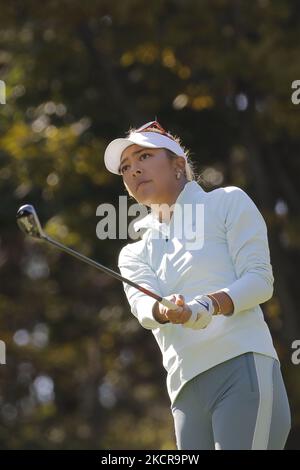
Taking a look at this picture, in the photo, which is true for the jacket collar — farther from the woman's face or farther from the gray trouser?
the gray trouser

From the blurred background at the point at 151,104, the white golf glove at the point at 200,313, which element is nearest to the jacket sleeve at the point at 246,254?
the white golf glove at the point at 200,313

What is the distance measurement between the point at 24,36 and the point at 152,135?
8752mm

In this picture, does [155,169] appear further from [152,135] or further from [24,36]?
[24,36]

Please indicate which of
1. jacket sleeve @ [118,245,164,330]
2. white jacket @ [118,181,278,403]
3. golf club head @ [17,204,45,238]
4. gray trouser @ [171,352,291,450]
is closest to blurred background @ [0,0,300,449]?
jacket sleeve @ [118,245,164,330]

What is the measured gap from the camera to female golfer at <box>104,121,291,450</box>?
4.12m

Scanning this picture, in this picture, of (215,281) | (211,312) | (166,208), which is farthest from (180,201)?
(211,312)

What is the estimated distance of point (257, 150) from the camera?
13703 millimetres

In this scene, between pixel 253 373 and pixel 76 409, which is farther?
pixel 76 409

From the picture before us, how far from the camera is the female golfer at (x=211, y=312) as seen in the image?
4.12m

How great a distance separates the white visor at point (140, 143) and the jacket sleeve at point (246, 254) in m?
0.40

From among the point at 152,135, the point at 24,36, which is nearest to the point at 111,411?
the point at 24,36

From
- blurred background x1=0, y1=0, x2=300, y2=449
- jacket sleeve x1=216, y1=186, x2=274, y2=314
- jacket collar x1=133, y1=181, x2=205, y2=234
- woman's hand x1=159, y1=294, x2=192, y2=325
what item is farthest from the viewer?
blurred background x1=0, y1=0, x2=300, y2=449

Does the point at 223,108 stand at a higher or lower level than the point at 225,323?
higher

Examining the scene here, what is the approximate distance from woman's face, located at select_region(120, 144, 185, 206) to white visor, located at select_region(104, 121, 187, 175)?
2 centimetres
